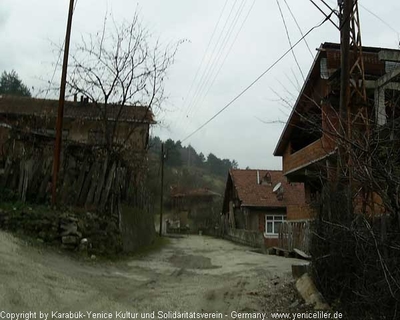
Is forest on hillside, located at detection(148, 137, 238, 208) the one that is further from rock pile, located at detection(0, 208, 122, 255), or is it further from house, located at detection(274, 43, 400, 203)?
rock pile, located at detection(0, 208, 122, 255)

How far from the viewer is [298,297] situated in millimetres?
7297

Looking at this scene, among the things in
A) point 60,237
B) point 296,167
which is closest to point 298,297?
point 60,237

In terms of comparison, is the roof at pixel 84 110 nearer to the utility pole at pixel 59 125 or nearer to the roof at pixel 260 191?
the utility pole at pixel 59 125

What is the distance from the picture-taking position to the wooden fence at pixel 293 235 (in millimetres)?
17016

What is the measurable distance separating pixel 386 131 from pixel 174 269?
690 cm

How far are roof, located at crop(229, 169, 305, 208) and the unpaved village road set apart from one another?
895 inches

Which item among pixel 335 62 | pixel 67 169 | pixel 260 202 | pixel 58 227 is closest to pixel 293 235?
pixel 335 62

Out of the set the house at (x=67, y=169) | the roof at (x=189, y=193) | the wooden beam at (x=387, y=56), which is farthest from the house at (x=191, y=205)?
the wooden beam at (x=387, y=56)

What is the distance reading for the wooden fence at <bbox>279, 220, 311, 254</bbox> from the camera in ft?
55.8

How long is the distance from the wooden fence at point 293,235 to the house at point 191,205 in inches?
1416

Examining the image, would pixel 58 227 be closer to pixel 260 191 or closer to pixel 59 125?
pixel 59 125

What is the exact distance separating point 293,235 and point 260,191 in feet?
56.2

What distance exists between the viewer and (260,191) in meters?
35.4

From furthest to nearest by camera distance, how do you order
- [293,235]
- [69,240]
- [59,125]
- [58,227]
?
[293,235], [59,125], [58,227], [69,240]
